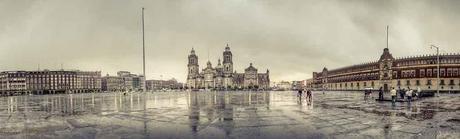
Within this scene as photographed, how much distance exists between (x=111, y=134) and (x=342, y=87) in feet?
486

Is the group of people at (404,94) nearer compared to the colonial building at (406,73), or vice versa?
the group of people at (404,94)

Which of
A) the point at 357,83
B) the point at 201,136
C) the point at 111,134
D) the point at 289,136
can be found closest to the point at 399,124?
the point at 289,136

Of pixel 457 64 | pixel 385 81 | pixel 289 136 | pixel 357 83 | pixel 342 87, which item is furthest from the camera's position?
pixel 342 87

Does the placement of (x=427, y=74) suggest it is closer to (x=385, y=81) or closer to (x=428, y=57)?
(x=428, y=57)

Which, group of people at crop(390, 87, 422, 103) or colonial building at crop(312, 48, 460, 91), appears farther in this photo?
colonial building at crop(312, 48, 460, 91)

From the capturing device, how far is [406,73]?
363 feet

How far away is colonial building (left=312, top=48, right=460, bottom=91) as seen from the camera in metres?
101

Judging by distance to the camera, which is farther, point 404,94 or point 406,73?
point 406,73

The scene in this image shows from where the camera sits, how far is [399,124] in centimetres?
1468

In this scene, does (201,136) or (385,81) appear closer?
(201,136)

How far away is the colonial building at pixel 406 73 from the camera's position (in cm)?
10062

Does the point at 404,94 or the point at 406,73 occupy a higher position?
the point at 406,73

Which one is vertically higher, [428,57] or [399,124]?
[428,57]

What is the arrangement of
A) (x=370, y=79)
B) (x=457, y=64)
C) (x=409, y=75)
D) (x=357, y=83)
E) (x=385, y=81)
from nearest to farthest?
(x=457, y=64), (x=409, y=75), (x=385, y=81), (x=370, y=79), (x=357, y=83)
